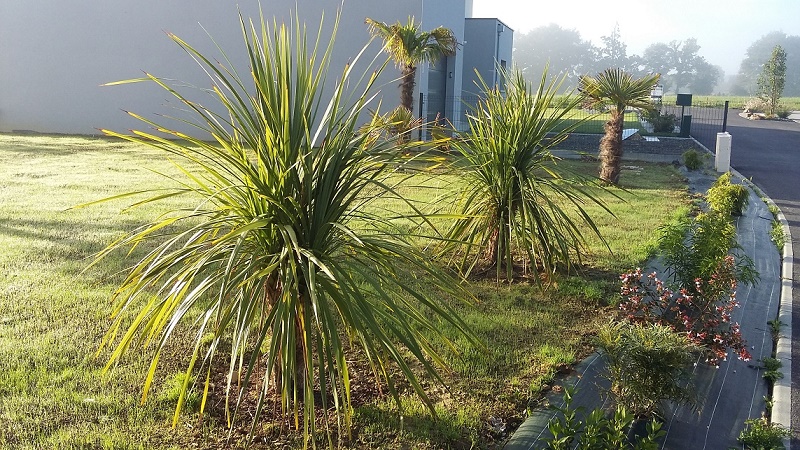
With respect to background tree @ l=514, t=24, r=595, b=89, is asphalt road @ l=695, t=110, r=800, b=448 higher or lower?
lower

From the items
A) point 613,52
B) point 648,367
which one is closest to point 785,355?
point 648,367

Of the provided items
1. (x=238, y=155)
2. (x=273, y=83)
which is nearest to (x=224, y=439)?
(x=238, y=155)

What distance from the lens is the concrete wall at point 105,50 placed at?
68.1 ft

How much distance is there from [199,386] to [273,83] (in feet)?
5.98

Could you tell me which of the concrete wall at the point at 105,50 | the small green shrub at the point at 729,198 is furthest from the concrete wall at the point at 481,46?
the small green shrub at the point at 729,198

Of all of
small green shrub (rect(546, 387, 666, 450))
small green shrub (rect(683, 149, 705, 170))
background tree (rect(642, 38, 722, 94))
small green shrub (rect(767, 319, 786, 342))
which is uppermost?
background tree (rect(642, 38, 722, 94))

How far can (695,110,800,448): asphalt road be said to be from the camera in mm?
5582

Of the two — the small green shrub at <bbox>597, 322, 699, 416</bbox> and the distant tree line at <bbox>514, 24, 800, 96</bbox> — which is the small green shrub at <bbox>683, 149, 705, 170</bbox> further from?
the distant tree line at <bbox>514, 24, 800, 96</bbox>

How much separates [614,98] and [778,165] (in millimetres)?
7375

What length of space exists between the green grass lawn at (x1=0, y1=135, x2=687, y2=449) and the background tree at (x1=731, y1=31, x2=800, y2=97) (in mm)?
117626

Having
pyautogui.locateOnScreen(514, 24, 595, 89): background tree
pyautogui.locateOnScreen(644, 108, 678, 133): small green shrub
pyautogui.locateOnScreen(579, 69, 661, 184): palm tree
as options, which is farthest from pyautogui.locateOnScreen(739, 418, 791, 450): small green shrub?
pyautogui.locateOnScreen(514, 24, 595, 89): background tree

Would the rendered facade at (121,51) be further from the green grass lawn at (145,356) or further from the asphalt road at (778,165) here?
the green grass lawn at (145,356)

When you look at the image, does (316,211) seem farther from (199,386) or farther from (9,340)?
(9,340)

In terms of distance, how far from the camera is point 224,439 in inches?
137
